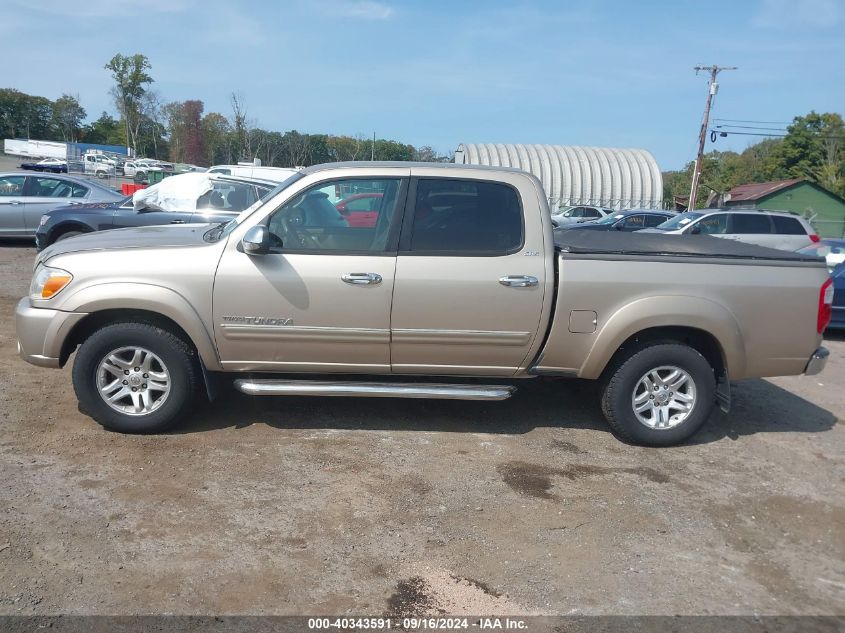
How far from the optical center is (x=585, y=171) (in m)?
47.9

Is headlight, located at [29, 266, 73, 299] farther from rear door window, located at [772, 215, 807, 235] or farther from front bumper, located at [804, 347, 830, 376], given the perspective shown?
rear door window, located at [772, 215, 807, 235]

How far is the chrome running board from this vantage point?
15.7 feet

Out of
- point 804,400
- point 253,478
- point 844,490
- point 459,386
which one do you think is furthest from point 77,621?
point 804,400

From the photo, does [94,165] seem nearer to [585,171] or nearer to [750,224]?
[585,171]

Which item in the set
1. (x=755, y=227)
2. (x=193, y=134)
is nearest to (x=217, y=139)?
(x=193, y=134)

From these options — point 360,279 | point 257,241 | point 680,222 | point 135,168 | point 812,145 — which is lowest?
point 360,279

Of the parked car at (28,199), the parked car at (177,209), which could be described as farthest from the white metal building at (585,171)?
the parked car at (177,209)

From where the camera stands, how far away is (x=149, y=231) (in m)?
5.41

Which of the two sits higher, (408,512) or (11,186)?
(11,186)

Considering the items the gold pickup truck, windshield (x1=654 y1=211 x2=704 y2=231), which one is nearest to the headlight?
the gold pickup truck

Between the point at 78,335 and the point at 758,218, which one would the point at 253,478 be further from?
the point at 758,218

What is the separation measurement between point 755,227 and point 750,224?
0.15 meters

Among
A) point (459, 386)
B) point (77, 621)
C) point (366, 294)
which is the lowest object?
point (77, 621)

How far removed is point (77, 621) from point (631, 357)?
3.76 metres
